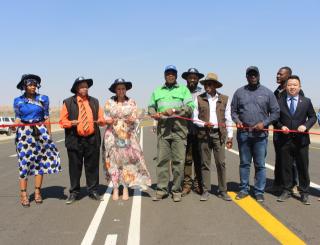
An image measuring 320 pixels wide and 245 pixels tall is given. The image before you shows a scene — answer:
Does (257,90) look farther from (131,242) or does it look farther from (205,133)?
(131,242)

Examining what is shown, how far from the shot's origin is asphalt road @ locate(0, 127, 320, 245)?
486 centimetres

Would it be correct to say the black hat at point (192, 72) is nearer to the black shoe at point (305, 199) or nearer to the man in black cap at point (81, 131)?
the man in black cap at point (81, 131)

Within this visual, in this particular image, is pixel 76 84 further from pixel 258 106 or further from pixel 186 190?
pixel 258 106

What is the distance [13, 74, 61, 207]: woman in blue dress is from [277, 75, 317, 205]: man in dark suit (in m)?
4.13

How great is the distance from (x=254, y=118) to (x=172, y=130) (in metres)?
1.43

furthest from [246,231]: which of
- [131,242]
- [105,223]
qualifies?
[105,223]

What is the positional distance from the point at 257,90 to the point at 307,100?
90 centimetres

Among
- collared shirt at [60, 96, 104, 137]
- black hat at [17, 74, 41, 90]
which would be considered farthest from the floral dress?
black hat at [17, 74, 41, 90]

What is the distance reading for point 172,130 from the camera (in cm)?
696

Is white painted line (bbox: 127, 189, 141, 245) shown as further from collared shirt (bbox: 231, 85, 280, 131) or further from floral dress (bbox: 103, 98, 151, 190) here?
collared shirt (bbox: 231, 85, 280, 131)

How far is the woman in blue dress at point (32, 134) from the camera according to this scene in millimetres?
6688

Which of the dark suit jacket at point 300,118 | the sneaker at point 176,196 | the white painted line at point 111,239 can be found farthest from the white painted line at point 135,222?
the dark suit jacket at point 300,118

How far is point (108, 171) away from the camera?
7211mm

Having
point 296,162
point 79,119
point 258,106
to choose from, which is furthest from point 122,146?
point 296,162
